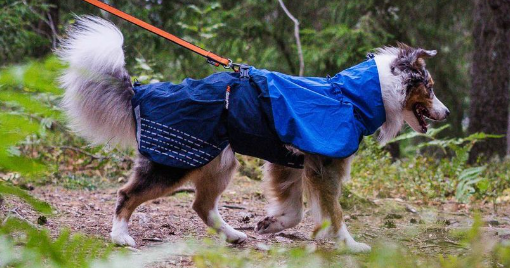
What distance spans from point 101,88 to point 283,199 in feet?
5.59

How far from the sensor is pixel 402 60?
185 inches

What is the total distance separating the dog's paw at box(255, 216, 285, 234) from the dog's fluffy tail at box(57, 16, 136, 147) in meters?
1.25

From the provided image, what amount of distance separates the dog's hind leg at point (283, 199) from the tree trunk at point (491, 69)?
587 cm

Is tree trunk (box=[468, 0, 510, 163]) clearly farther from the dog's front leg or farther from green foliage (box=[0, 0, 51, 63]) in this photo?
green foliage (box=[0, 0, 51, 63])

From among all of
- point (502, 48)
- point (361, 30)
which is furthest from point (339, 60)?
point (502, 48)

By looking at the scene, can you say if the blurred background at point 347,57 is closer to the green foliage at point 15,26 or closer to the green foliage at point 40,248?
the green foliage at point 15,26

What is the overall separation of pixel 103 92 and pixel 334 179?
6.08ft

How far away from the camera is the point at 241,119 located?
4.19m

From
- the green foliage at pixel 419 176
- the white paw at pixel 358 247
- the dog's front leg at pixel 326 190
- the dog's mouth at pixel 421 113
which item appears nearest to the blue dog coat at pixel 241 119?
the dog's front leg at pixel 326 190

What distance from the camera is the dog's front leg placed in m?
4.44

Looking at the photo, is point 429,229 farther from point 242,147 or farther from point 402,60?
point 242,147

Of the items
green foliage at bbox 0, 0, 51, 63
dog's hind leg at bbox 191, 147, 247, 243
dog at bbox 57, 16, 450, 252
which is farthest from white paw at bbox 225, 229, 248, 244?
green foliage at bbox 0, 0, 51, 63

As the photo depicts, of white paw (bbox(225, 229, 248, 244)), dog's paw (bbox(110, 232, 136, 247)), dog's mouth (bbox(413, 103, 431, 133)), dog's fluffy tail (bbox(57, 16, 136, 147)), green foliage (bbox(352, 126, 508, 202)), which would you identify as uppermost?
dog's mouth (bbox(413, 103, 431, 133))

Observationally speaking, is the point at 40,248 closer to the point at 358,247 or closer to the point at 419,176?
the point at 358,247
